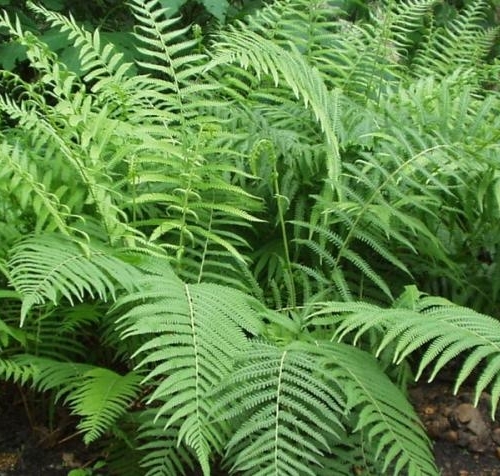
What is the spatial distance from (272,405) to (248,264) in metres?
0.72

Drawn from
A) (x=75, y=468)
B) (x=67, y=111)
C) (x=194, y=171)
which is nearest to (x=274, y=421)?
(x=75, y=468)

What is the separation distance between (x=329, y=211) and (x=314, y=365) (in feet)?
1.96

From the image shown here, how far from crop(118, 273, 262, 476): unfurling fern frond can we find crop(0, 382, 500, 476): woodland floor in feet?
1.39

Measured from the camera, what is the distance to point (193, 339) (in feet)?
5.80

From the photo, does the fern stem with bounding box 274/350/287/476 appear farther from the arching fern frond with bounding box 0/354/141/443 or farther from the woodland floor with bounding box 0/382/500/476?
the woodland floor with bounding box 0/382/500/476

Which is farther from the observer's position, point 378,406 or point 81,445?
point 81,445

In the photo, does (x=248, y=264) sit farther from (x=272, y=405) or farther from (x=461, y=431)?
(x=461, y=431)

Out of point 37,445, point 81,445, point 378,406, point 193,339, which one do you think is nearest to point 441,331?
point 378,406

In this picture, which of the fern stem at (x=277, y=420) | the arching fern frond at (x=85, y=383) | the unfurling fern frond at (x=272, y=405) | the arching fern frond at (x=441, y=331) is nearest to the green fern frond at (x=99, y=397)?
the arching fern frond at (x=85, y=383)

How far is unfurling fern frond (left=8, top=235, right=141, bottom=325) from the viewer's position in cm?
177

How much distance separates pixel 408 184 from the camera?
2395 millimetres

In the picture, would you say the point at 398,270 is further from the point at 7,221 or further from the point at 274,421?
the point at 7,221

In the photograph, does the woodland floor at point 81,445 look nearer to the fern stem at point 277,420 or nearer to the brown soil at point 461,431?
the brown soil at point 461,431

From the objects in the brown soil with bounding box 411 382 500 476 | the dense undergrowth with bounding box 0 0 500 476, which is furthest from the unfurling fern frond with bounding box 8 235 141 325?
the brown soil with bounding box 411 382 500 476
